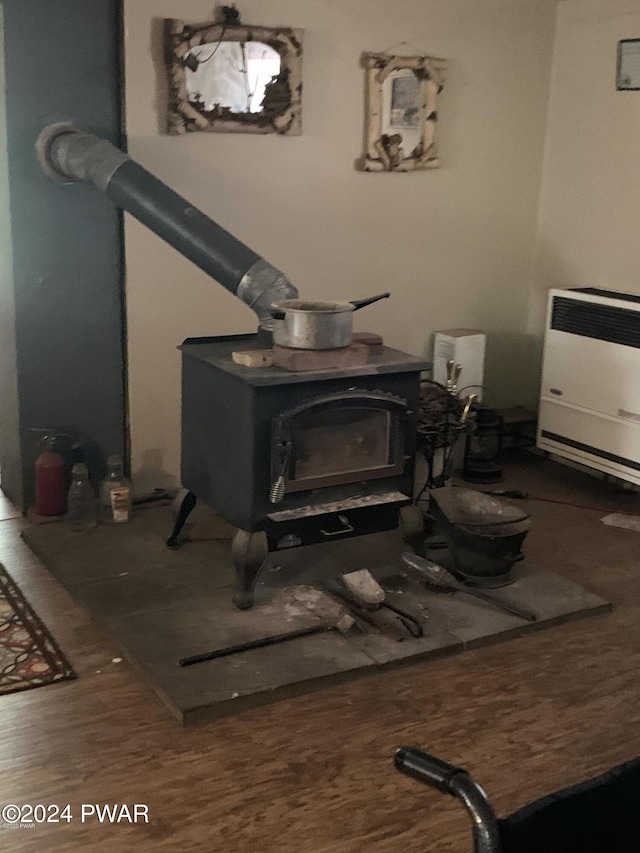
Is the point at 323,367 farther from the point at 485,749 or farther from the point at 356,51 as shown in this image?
the point at 356,51

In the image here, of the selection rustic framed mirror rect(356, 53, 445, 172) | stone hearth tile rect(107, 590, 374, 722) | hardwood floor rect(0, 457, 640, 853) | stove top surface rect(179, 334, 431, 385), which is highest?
rustic framed mirror rect(356, 53, 445, 172)

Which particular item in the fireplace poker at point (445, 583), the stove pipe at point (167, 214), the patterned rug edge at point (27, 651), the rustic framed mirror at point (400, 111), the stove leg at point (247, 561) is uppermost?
the rustic framed mirror at point (400, 111)

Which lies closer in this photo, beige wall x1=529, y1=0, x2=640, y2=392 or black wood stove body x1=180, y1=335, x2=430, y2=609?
black wood stove body x1=180, y1=335, x2=430, y2=609

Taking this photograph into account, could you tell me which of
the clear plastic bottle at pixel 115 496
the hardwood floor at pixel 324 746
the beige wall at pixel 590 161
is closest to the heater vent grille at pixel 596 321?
the beige wall at pixel 590 161

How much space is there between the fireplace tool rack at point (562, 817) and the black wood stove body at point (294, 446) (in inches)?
67.2

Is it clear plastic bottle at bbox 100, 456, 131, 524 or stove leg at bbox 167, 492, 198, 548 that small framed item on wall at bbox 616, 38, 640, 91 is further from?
clear plastic bottle at bbox 100, 456, 131, 524

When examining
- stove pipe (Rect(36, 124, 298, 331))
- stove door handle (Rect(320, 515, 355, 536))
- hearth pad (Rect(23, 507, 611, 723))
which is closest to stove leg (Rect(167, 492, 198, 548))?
hearth pad (Rect(23, 507, 611, 723))

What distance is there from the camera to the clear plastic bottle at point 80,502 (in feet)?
11.2

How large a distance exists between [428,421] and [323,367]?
3.28ft

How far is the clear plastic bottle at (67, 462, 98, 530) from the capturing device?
3.42 m

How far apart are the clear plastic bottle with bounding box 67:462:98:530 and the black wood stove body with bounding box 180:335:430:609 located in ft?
1.60

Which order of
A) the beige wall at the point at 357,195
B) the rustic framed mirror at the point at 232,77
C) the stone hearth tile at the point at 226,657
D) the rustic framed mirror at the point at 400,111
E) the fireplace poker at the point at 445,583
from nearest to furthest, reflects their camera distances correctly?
1. the stone hearth tile at the point at 226,657
2. the fireplace poker at the point at 445,583
3. the rustic framed mirror at the point at 232,77
4. the beige wall at the point at 357,195
5. the rustic framed mirror at the point at 400,111

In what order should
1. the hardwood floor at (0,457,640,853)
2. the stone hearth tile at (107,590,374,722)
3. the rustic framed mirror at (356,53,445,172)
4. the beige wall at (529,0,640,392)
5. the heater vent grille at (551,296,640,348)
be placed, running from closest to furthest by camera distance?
the hardwood floor at (0,457,640,853), the stone hearth tile at (107,590,374,722), the heater vent grille at (551,296,640,348), the rustic framed mirror at (356,53,445,172), the beige wall at (529,0,640,392)
